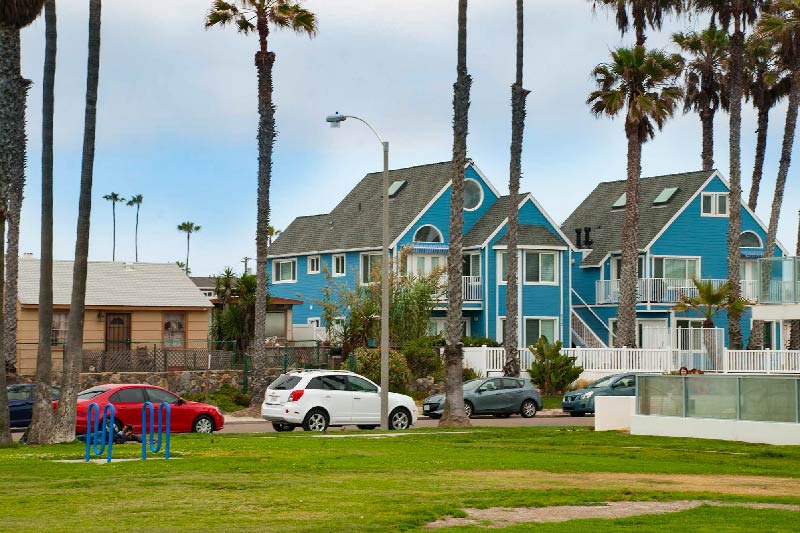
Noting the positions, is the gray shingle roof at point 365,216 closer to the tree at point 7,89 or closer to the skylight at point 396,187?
the skylight at point 396,187

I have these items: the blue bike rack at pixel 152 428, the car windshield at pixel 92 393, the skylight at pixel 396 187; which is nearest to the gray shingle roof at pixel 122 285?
the skylight at pixel 396 187

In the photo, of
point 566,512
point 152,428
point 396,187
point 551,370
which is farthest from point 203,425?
point 396,187

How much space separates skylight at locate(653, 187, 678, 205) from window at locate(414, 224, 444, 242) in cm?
1273

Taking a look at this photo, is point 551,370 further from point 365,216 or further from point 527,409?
point 365,216

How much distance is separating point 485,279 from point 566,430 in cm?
2865

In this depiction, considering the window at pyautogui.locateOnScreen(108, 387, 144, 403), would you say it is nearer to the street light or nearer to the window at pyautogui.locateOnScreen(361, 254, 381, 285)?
the street light

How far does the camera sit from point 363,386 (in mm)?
34625

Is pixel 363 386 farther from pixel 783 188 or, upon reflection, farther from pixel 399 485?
pixel 783 188

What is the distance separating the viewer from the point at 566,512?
1622 cm

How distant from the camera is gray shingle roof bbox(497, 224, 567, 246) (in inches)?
2433

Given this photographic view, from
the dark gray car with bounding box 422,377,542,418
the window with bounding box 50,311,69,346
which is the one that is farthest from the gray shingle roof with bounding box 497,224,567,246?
the window with bounding box 50,311,69,346

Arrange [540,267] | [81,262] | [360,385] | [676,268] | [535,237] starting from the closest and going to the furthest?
[81,262] < [360,385] < [535,237] < [540,267] < [676,268]

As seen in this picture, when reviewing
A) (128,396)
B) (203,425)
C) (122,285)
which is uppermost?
(122,285)

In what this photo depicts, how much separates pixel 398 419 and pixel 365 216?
105 ft
